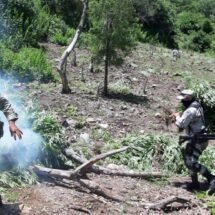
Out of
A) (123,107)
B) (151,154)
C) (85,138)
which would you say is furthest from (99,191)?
(123,107)

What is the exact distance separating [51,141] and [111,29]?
714 cm

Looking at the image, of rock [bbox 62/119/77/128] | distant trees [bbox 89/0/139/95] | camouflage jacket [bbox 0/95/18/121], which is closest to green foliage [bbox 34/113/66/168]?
camouflage jacket [bbox 0/95/18/121]

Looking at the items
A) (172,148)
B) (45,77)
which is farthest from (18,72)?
(172,148)

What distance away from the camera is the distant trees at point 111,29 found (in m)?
14.1

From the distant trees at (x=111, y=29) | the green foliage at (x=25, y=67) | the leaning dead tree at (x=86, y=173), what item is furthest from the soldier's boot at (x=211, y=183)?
the green foliage at (x=25, y=67)

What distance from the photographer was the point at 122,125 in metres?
11.5

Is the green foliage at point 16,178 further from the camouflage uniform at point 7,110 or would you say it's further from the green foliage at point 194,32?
the green foliage at point 194,32

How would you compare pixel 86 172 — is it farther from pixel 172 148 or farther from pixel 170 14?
pixel 170 14

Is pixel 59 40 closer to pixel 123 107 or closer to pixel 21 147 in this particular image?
pixel 123 107

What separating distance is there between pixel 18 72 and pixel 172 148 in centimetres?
658

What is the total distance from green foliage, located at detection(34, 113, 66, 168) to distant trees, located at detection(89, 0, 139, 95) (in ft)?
20.4

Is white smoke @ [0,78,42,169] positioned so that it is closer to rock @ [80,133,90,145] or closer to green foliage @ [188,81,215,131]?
rock @ [80,133,90,145]

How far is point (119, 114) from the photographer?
12453mm

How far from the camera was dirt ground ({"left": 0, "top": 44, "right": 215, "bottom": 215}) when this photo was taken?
6309mm
